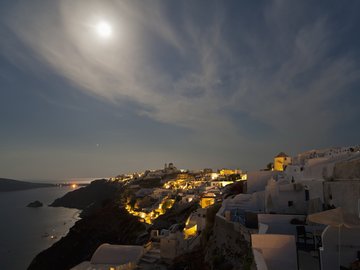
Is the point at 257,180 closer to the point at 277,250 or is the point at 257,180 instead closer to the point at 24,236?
the point at 277,250

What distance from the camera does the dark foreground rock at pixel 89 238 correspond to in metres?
43.2

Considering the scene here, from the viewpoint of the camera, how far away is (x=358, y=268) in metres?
8.03

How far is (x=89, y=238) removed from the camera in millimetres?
51500

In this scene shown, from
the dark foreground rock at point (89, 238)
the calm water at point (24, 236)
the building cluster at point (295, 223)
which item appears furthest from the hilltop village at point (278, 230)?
the calm water at point (24, 236)

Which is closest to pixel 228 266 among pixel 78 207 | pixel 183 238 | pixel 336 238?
pixel 336 238

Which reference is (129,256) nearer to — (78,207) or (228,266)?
(228,266)

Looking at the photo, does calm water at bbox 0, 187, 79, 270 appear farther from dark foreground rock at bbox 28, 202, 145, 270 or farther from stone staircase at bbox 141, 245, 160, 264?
stone staircase at bbox 141, 245, 160, 264

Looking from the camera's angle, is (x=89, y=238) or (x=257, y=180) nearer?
(x=257, y=180)

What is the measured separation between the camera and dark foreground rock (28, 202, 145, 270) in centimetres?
4322

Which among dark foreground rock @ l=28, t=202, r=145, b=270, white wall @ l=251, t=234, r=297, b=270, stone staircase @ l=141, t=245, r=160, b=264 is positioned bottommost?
dark foreground rock @ l=28, t=202, r=145, b=270

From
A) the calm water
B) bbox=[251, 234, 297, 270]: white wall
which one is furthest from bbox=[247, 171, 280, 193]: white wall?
the calm water

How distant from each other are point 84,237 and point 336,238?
165ft

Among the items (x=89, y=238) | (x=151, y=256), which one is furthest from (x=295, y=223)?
(x=89, y=238)

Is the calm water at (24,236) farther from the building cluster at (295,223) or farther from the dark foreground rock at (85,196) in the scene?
the dark foreground rock at (85,196)
